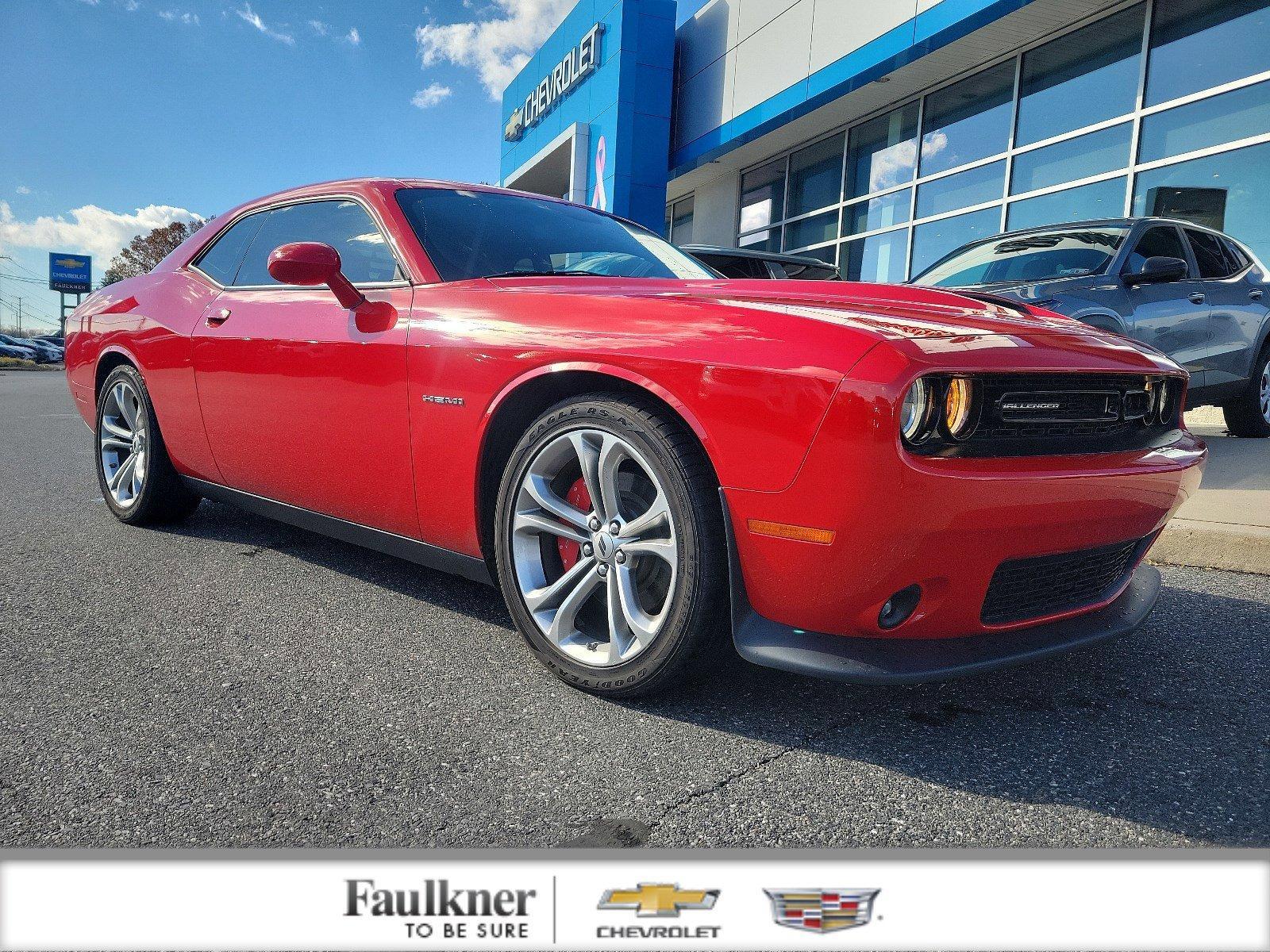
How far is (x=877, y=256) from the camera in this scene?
1315cm

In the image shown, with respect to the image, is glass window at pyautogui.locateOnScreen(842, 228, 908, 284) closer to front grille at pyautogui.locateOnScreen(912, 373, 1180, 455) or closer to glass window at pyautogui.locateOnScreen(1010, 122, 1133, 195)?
glass window at pyautogui.locateOnScreen(1010, 122, 1133, 195)

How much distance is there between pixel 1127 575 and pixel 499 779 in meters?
1.69

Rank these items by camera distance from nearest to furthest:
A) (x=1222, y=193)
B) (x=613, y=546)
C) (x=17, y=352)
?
(x=613, y=546) → (x=1222, y=193) → (x=17, y=352)

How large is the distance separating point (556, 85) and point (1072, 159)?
14.6 m

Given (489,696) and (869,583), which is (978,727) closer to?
(869,583)

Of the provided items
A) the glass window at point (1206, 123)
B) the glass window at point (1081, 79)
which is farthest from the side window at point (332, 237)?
the glass window at point (1081, 79)

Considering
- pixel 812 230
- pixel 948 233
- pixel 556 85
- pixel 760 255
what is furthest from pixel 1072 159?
pixel 556 85

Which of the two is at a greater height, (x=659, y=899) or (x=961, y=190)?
(x=961, y=190)

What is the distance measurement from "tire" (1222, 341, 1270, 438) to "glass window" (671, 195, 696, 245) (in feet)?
45.9

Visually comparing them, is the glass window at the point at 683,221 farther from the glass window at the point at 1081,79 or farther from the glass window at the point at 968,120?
the glass window at the point at 1081,79

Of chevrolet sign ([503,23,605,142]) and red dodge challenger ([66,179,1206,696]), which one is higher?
chevrolet sign ([503,23,605,142])

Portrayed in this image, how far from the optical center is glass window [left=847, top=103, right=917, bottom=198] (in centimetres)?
1243

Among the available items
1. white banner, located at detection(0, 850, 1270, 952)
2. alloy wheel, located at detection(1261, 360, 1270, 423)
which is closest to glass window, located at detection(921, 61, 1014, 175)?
alloy wheel, located at detection(1261, 360, 1270, 423)

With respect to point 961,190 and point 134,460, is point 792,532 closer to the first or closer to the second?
point 134,460
